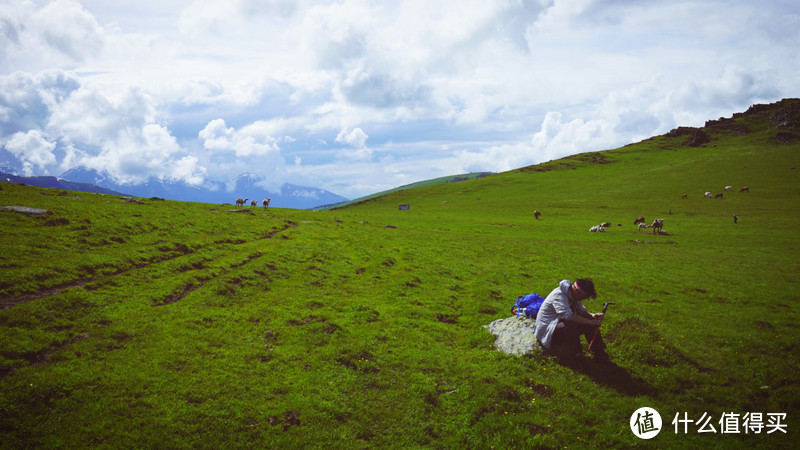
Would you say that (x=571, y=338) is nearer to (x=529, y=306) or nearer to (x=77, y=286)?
(x=529, y=306)

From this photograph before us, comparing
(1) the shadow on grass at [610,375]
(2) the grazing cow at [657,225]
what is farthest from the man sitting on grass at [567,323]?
(2) the grazing cow at [657,225]

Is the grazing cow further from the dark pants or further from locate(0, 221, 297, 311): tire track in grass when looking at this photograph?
locate(0, 221, 297, 311): tire track in grass

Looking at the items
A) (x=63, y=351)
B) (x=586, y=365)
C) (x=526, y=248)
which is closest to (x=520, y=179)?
(x=526, y=248)

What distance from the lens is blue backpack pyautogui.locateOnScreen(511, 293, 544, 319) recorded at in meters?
15.5

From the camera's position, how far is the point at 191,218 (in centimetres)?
4006

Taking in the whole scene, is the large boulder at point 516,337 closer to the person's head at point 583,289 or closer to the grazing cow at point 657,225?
the person's head at point 583,289

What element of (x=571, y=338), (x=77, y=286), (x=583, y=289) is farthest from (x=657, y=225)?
(x=77, y=286)

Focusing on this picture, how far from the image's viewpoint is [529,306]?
15.9 m

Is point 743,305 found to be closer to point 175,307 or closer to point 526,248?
point 526,248

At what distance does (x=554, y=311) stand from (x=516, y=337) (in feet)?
8.37

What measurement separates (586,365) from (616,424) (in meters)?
2.93

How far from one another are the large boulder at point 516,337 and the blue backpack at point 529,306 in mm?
291

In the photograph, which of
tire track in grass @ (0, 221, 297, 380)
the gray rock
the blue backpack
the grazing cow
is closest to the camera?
tire track in grass @ (0, 221, 297, 380)

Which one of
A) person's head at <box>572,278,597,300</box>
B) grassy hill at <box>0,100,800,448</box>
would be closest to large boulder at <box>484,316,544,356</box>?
grassy hill at <box>0,100,800,448</box>
